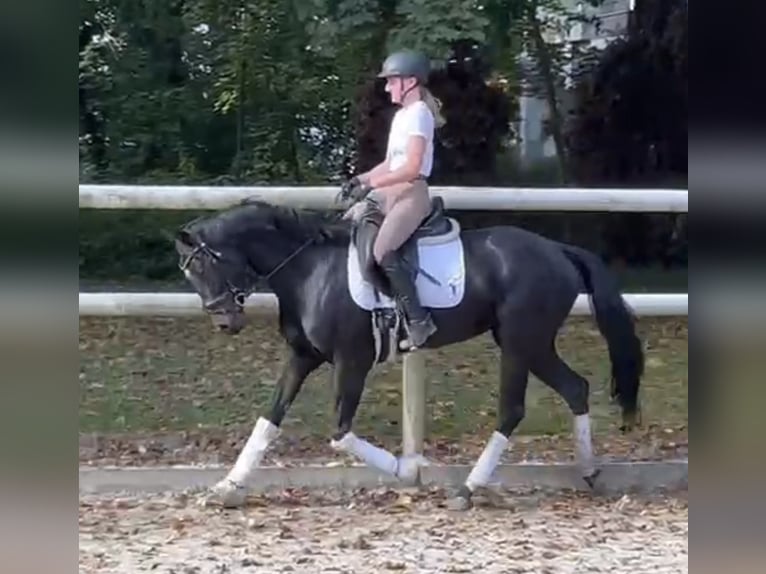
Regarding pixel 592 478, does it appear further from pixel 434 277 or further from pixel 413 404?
pixel 434 277

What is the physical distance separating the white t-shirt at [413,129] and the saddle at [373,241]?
6.8 inches

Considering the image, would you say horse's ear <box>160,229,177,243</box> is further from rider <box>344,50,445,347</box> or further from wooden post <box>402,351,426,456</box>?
rider <box>344,50,445,347</box>

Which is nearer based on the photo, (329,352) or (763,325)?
(763,325)

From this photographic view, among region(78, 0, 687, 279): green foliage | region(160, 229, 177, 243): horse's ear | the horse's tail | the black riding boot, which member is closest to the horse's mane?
the black riding boot

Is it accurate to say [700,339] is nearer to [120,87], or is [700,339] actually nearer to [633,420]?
[633,420]

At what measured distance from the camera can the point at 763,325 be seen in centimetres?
137

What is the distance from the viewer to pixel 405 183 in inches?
177

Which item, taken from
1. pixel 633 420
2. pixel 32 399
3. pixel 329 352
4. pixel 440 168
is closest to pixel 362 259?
pixel 329 352

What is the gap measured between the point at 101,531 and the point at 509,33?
591cm

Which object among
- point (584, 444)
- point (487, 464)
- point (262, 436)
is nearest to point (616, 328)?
point (584, 444)

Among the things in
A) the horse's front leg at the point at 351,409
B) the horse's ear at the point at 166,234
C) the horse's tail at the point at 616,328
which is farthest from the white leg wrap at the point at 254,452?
the horse's ear at the point at 166,234

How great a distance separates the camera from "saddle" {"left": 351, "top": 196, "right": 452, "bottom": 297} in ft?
14.8

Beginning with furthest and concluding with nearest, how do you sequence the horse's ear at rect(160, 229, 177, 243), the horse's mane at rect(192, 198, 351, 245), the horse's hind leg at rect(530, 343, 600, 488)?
the horse's ear at rect(160, 229, 177, 243)
the horse's hind leg at rect(530, 343, 600, 488)
the horse's mane at rect(192, 198, 351, 245)

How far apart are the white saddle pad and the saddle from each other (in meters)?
0.03
